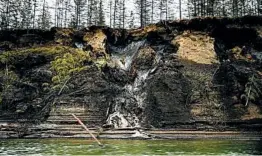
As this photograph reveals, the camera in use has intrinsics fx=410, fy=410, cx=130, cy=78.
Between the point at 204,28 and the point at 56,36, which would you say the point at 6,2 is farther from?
the point at 204,28

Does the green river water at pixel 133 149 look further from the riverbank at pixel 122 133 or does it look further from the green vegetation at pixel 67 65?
the green vegetation at pixel 67 65

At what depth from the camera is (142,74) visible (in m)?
41.9

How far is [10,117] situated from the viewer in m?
37.8

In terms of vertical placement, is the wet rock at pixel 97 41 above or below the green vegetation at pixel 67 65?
above

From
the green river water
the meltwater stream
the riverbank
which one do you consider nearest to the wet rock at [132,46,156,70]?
the meltwater stream

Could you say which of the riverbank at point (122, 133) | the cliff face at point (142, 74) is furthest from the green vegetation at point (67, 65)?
the riverbank at point (122, 133)

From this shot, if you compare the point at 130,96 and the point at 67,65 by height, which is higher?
the point at 67,65

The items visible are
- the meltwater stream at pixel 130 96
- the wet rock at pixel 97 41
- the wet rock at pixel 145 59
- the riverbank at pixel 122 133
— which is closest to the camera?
the riverbank at pixel 122 133

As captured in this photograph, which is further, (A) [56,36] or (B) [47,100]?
(A) [56,36]

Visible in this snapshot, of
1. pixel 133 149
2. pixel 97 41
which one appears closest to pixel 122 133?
pixel 133 149

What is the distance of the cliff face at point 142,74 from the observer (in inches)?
1462

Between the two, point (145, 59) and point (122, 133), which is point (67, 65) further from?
point (122, 133)

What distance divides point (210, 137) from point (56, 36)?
71.8 ft

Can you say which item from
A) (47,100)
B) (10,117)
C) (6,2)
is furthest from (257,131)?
(6,2)
